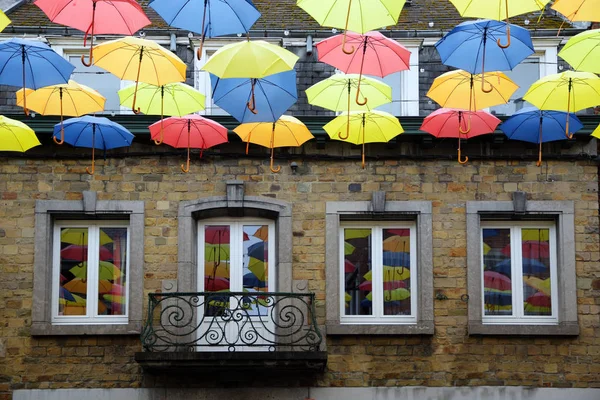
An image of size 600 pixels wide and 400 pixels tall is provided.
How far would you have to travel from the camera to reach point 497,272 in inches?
622

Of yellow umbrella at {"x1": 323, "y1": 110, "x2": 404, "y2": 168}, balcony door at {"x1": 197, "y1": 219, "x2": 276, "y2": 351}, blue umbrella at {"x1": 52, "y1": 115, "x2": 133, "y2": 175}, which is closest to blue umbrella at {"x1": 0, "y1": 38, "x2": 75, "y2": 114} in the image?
blue umbrella at {"x1": 52, "y1": 115, "x2": 133, "y2": 175}

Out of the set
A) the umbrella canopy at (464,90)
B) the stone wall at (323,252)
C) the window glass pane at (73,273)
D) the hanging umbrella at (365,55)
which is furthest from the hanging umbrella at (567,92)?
the window glass pane at (73,273)

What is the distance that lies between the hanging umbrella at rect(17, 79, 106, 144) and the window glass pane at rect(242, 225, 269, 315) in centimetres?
351

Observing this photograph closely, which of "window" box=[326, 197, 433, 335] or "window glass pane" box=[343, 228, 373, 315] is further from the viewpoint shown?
"window glass pane" box=[343, 228, 373, 315]

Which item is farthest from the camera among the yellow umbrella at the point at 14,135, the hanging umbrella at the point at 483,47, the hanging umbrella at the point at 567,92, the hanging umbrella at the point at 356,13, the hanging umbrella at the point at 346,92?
the yellow umbrella at the point at 14,135

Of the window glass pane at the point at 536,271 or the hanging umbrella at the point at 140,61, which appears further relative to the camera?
the window glass pane at the point at 536,271

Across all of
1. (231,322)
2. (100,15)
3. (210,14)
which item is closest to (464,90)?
(210,14)

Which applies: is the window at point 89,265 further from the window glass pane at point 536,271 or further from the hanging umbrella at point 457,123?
the window glass pane at point 536,271

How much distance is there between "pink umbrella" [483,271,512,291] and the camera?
1576cm

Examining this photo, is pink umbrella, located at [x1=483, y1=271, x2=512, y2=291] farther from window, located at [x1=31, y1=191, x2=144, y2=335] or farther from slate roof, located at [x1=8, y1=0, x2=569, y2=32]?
window, located at [x1=31, y1=191, x2=144, y2=335]

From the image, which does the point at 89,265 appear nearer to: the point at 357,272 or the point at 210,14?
the point at 357,272

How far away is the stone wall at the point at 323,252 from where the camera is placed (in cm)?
1520

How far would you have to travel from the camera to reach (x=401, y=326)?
1528 cm

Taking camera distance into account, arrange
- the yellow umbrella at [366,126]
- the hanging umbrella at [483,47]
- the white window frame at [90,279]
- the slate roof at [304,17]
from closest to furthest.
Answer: the hanging umbrella at [483,47]
the yellow umbrella at [366,126]
the white window frame at [90,279]
the slate roof at [304,17]
